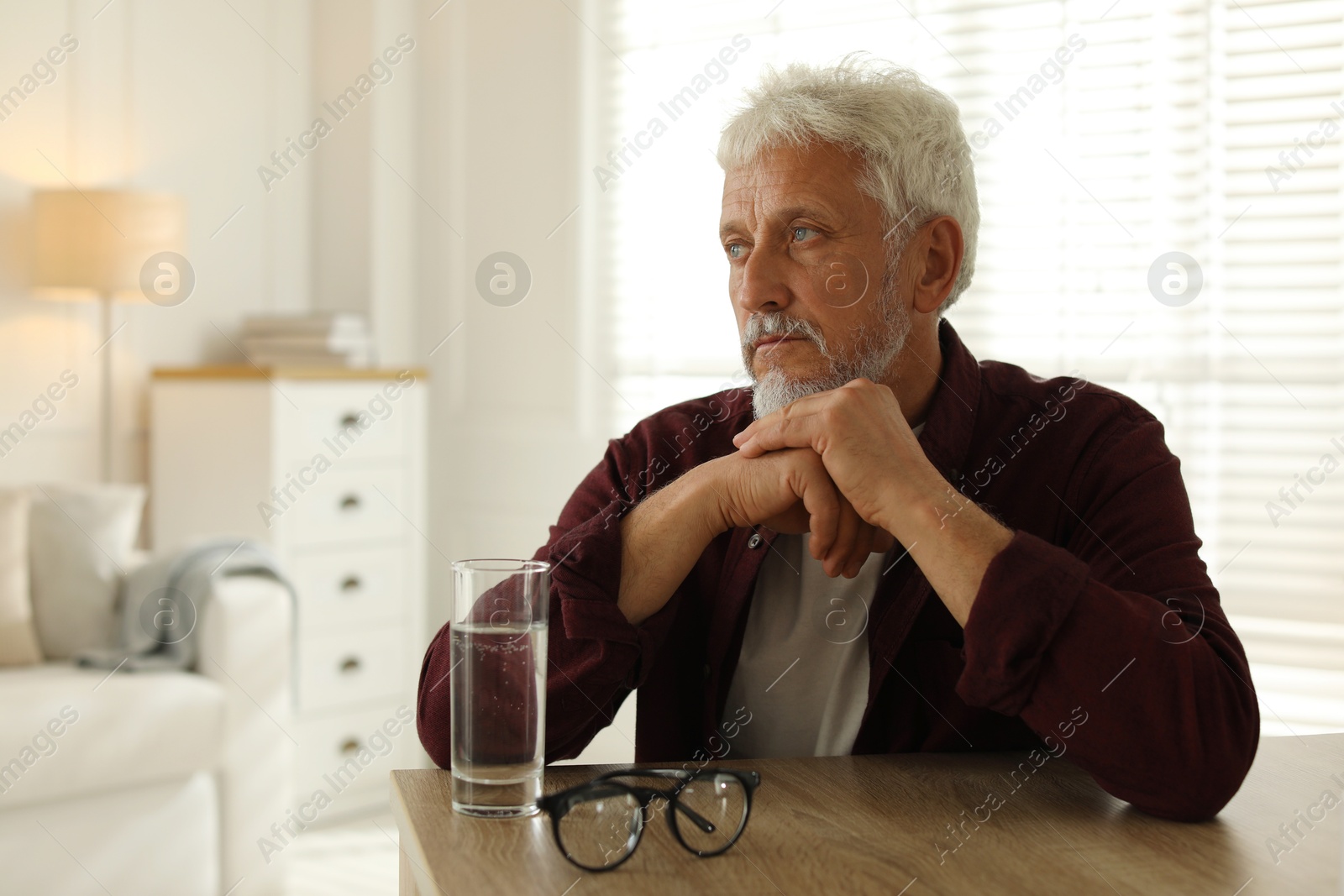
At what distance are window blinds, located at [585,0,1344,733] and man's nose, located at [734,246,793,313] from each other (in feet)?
5.76

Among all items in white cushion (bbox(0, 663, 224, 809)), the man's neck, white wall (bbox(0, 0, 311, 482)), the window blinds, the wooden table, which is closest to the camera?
the wooden table

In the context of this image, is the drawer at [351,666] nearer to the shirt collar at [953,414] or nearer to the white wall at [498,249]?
the white wall at [498,249]

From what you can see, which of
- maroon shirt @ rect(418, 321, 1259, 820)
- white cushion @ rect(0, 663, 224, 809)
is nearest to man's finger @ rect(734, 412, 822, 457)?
maroon shirt @ rect(418, 321, 1259, 820)

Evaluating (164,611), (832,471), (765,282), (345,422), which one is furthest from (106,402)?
(832,471)

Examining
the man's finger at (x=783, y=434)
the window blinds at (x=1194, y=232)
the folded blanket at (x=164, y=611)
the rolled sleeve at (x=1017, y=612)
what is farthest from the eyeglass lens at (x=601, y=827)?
the window blinds at (x=1194, y=232)

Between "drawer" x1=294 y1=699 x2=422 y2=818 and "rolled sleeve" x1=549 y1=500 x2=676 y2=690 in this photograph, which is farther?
"drawer" x1=294 y1=699 x2=422 y2=818

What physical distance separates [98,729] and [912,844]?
81.7 inches

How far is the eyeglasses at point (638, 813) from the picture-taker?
782mm

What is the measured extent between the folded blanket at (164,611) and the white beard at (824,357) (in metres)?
1.76

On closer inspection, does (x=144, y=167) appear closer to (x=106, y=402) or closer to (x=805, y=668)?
(x=106, y=402)

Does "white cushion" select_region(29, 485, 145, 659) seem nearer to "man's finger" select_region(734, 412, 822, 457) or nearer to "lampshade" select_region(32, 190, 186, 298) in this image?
"lampshade" select_region(32, 190, 186, 298)

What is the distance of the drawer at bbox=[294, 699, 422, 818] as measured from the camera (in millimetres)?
3346

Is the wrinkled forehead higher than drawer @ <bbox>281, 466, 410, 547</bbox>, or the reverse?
the wrinkled forehead

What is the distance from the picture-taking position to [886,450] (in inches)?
43.9
